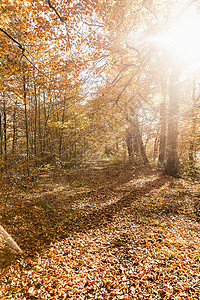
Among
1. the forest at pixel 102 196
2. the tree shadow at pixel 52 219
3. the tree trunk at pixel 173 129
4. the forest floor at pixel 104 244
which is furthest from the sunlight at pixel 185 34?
the tree shadow at pixel 52 219

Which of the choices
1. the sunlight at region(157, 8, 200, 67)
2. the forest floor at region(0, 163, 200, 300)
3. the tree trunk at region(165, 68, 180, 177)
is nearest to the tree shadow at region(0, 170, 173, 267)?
the forest floor at region(0, 163, 200, 300)

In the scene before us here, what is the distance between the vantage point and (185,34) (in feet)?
20.2

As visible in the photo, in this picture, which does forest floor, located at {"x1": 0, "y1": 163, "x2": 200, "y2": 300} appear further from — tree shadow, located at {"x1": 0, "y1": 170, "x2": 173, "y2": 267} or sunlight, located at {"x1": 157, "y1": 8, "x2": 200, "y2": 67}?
sunlight, located at {"x1": 157, "y1": 8, "x2": 200, "y2": 67}

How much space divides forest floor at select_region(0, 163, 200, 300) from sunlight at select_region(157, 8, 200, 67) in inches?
256

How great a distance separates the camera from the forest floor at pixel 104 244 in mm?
2674

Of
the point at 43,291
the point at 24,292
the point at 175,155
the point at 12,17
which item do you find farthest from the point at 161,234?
the point at 12,17

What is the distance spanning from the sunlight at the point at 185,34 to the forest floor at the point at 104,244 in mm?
6514

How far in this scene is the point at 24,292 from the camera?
2.61m

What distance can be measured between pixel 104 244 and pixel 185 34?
8.90 metres

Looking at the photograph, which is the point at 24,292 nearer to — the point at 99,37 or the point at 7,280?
the point at 7,280

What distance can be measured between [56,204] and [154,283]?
436cm

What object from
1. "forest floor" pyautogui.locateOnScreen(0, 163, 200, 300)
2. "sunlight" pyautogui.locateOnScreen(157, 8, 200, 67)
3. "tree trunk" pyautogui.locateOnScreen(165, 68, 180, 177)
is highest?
"sunlight" pyautogui.locateOnScreen(157, 8, 200, 67)

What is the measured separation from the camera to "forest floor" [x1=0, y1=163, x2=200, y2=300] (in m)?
2.67

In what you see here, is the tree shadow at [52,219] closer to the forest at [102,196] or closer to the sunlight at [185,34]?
the forest at [102,196]
